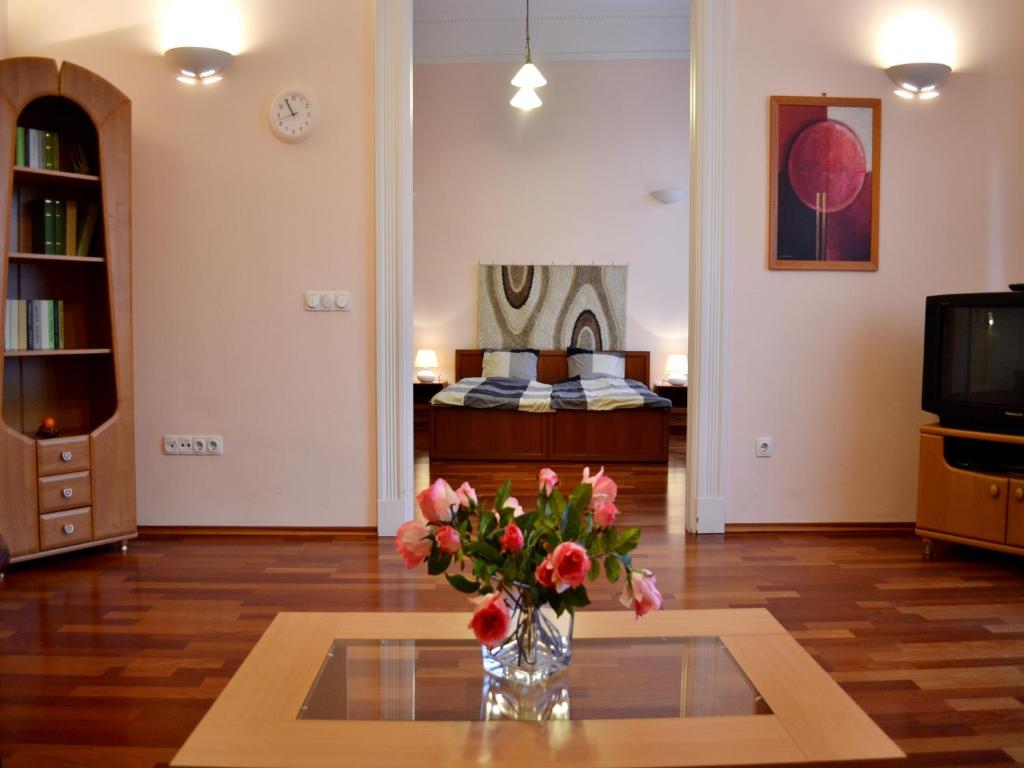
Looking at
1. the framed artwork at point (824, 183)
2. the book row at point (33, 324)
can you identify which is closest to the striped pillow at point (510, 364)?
the framed artwork at point (824, 183)

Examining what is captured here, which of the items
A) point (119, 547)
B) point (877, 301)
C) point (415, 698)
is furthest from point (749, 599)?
point (119, 547)

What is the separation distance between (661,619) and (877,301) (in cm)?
297

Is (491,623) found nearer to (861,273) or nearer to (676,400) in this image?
(861,273)

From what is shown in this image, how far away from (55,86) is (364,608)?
8.44ft

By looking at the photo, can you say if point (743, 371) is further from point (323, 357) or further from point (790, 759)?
point (790, 759)

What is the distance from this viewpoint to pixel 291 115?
4.26m

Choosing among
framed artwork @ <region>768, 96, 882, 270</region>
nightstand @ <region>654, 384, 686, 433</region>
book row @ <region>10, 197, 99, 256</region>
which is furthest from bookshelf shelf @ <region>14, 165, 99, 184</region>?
nightstand @ <region>654, 384, 686, 433</region>

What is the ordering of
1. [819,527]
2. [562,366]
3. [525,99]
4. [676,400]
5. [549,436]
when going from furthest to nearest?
[562,366] → [676,400] → [549,436] → [525,99] → [819,527]

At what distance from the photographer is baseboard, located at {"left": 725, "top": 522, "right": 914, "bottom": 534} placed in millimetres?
4488

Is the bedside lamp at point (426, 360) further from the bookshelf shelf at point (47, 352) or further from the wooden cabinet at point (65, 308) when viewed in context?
the bookshelf shelf at point (47, 352)

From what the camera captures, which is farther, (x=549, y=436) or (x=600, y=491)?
(x=549, y=436)

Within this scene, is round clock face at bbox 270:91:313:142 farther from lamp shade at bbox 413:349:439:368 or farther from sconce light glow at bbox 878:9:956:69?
lamp shade at bbox 413:349:439:368

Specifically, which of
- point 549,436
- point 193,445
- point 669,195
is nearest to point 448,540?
point 193,445

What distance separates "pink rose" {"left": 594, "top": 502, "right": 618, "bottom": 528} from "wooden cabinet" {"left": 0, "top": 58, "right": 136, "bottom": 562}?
3.00 m
